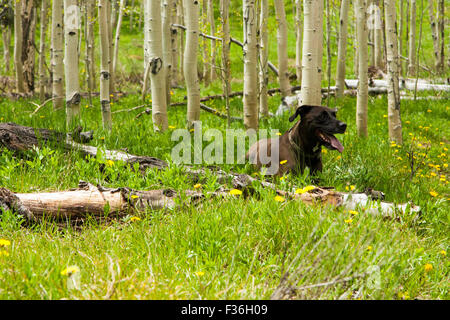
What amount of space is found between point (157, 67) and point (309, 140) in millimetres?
2997

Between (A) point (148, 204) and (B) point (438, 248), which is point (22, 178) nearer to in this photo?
(A) point (148, 204)

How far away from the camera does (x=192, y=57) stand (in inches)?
288

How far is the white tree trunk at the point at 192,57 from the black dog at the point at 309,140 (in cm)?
225

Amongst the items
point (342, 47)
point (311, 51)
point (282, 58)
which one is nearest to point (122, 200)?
point (311, 51)

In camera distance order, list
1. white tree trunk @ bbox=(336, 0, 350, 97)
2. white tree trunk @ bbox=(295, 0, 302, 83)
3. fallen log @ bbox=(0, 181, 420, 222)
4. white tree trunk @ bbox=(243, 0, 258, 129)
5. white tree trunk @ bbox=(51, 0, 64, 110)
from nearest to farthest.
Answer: fallen log @ bbox=(0, 181, 420, 222), white tree trunk @ bbox=(243, 0, 258, 129), white tree trunk @ bbox=(51, 0, 64, 110), white tree trunk @ bbox=(336, 0, 350, 97), white tree trunk @ bbox=(295, 0, 302, 83)

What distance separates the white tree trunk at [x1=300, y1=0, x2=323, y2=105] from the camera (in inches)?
240

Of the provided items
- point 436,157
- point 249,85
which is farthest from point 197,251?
point 436,157

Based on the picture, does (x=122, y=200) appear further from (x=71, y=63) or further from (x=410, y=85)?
(x=410, y=85)

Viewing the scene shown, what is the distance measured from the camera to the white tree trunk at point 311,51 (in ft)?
20.0

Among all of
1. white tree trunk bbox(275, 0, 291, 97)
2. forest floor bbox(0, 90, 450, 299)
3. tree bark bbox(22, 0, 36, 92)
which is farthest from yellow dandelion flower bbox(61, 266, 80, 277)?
tree bark bbox(22, 0, 36, 92)

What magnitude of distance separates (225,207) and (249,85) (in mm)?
4119

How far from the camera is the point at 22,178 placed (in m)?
4.31

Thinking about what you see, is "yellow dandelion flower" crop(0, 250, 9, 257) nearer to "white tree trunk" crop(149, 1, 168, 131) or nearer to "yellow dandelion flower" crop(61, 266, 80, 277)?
"yellow dandelion flower" crop(61, 266, 80, 277)

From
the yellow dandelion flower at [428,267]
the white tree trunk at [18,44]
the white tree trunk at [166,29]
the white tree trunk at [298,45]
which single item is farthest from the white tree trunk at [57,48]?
the white tree trunk at [298,45]
